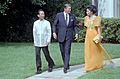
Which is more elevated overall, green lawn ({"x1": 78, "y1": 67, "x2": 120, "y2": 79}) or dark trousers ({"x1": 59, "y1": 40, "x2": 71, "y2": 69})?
dark trousers ({"x1": 59, "y1": 40, "x2": 71, "y2": 69})

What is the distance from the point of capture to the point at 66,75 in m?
11.8

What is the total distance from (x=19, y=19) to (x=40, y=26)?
38.3ft

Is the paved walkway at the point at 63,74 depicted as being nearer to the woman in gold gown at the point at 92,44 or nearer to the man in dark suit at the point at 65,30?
the man in dark suit at the point at 65,30

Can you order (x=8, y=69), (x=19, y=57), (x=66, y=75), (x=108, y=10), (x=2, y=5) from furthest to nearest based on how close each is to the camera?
(x=108, y=10)
(x=2, y=5)
(x=19, y=57)
(x=8, y=69)
(x=66, y=75)

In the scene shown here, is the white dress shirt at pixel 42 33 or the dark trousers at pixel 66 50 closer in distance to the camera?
the dark trousers at pixel 66 50

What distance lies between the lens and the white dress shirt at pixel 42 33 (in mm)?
12172

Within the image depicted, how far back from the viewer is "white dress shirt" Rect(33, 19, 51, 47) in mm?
12172

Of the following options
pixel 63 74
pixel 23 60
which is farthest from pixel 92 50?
pixel 23 60

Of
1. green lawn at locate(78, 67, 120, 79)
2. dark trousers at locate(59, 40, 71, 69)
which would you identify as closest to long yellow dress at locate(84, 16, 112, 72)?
green lawn at locate(78, 67, 120, 79)

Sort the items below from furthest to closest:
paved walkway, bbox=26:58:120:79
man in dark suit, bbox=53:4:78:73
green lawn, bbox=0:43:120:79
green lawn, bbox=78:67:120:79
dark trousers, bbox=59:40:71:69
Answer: green lawn, bbox=0:43:120:79
man in dark suit, bbox=53:4:78:73
dark trousers, bbox=59:40:71:69
paved walkway, bbox=26:58:120:79
green lawn, bbox=78:67:120:79

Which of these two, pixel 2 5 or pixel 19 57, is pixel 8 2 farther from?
pixel 19 57

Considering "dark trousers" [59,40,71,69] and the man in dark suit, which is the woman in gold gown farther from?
"dark trousers" [59,40,71,69]

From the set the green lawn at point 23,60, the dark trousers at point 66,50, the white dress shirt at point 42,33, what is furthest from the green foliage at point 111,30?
the white dress shirt at point 42,33

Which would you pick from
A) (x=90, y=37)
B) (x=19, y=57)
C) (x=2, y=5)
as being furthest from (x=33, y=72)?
(x=2, y=5)
